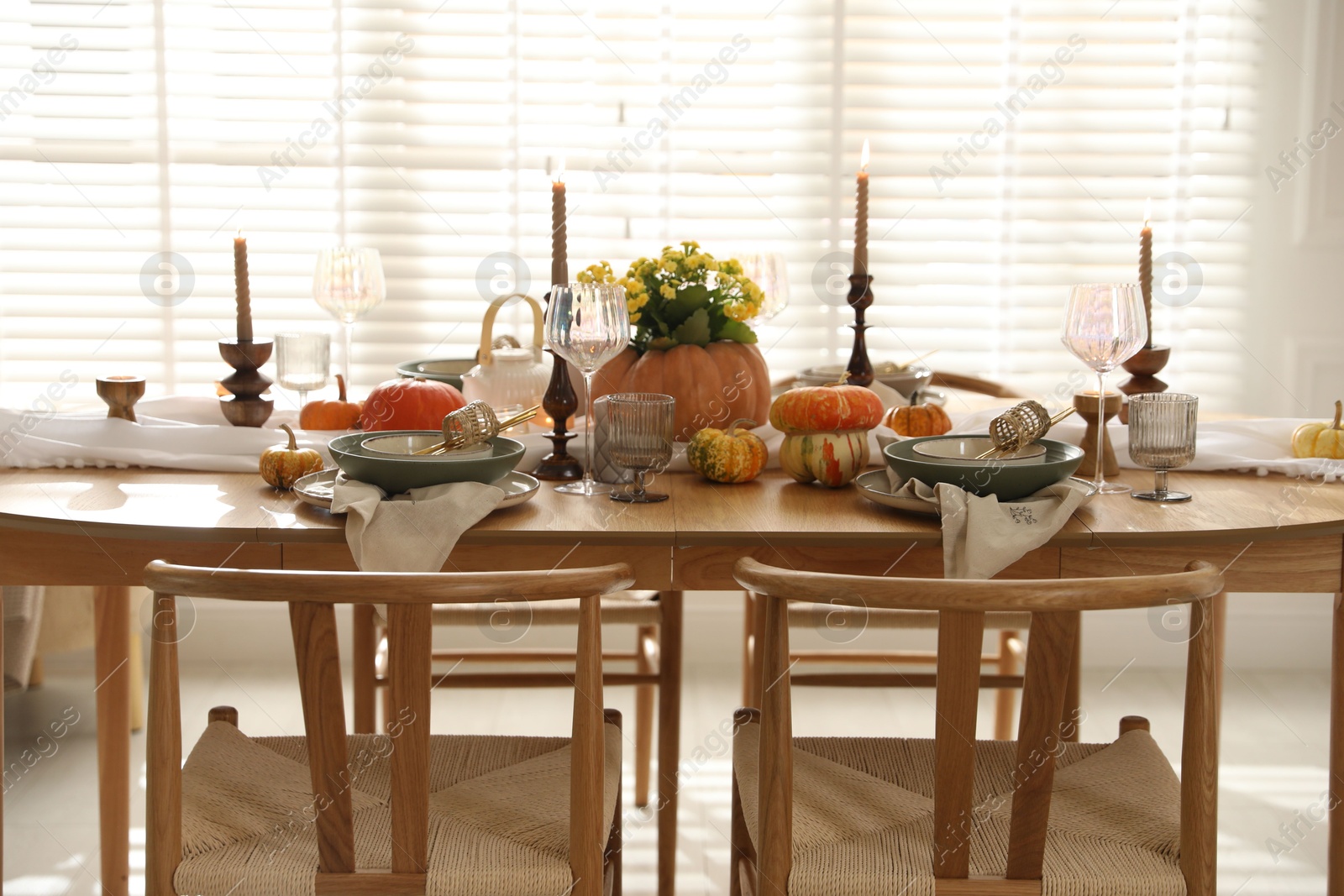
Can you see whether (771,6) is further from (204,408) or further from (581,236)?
(204,408)

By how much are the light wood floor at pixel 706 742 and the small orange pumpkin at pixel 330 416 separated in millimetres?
889

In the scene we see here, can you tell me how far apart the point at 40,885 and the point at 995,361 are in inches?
92.9

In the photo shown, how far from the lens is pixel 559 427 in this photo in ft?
5.42

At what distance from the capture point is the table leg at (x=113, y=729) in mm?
1896

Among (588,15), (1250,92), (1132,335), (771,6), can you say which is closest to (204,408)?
(1132,335)

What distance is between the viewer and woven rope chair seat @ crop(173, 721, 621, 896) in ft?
3.68

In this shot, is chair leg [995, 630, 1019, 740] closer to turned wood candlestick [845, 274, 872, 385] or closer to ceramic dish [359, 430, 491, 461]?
turned wood candlestick [845, 274, 872, 385]

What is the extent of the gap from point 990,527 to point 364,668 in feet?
4.08

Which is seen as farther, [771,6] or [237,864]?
[771,6]

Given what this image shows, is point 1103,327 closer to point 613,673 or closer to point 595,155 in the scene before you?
point 613,673

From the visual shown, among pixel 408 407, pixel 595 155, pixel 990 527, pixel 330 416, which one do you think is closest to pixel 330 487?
pixel 408 407

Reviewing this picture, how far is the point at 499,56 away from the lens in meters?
2.99

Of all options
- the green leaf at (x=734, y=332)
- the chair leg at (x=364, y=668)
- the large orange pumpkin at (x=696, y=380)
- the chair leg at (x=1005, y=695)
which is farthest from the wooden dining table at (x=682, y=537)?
the chair leg at (x=1005, y=695)

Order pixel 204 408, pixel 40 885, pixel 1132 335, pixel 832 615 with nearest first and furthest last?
pixel 1132 335 < pixel 204 408 < pixel 40 885 < pixel 832 615
